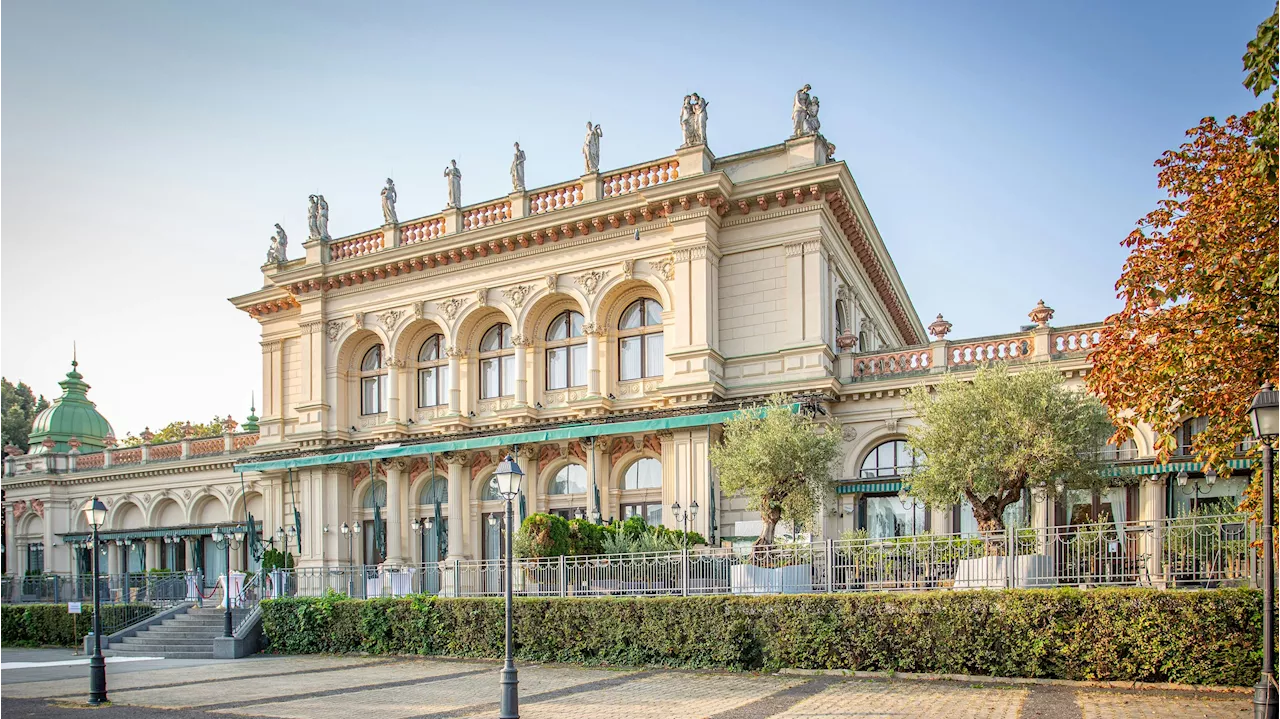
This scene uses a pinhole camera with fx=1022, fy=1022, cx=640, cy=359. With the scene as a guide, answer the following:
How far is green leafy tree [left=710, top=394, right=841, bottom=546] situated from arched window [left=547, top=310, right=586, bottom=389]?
28.0ft

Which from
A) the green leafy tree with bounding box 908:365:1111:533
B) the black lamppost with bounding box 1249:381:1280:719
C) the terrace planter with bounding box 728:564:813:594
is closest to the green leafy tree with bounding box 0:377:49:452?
the terrace planter with bounding box 728:564:813:594

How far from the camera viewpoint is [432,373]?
32344 mm

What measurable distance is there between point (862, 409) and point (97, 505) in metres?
17.4

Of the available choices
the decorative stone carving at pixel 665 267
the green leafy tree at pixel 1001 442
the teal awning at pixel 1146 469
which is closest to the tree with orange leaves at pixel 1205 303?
the green leafy tree at pixel 1001 442

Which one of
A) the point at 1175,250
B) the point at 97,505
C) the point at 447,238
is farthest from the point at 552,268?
the point at 1175,250

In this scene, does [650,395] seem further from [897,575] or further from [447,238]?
[897,575]

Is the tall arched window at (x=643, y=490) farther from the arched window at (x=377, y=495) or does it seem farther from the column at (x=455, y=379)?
the arched window at (x=377, y=495)

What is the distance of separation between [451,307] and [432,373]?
2.62m

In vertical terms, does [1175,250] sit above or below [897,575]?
above

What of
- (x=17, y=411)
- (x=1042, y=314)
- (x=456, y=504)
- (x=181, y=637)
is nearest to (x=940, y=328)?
(x=1042, y=314)

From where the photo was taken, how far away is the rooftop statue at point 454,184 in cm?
3116

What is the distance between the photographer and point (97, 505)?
1908 cm

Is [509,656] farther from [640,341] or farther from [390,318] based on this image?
[390,318]

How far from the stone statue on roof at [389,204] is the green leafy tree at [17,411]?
37092mm
